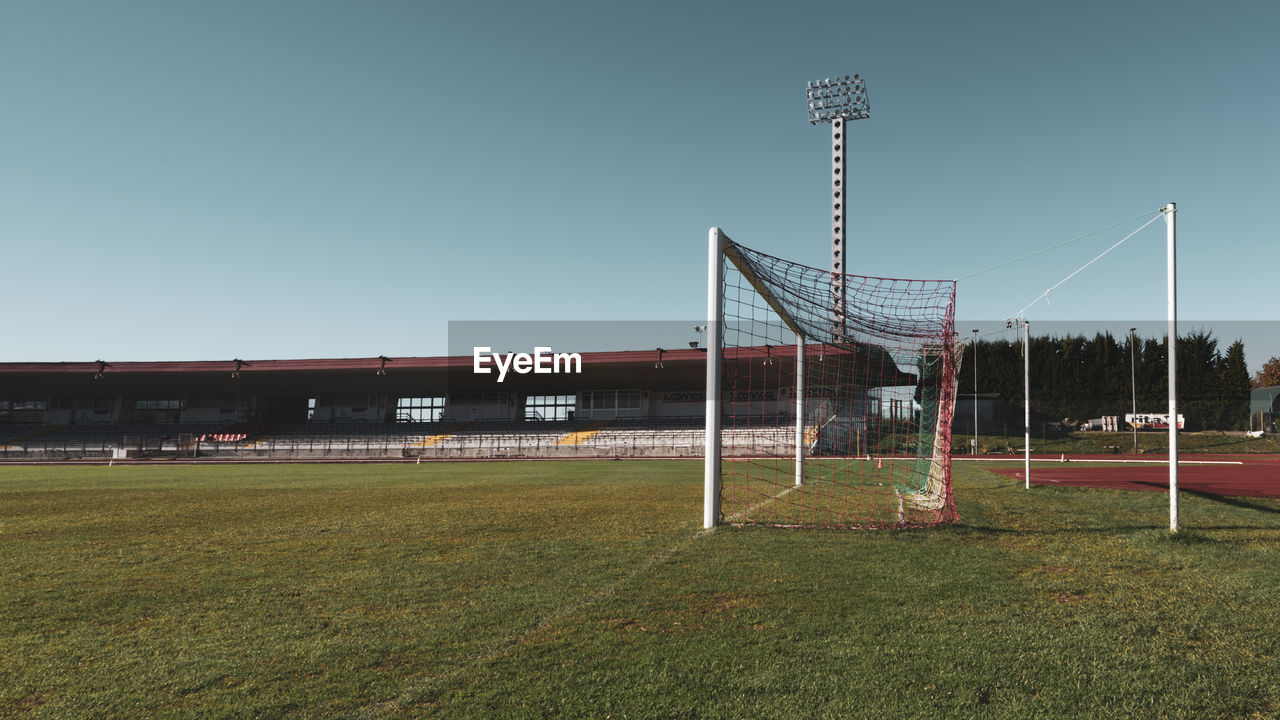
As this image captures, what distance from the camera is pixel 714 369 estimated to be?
7.93 meters

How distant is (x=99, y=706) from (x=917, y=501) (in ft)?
32.6

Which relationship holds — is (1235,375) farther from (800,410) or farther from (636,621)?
(636,621)

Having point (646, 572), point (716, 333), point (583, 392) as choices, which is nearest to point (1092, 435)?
Answer: point (583, 392)

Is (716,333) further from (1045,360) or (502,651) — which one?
(1045,360)

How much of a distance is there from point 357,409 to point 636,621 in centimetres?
4665

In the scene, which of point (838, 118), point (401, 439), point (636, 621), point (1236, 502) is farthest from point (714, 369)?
point (401, 439)

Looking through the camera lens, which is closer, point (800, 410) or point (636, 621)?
point (636, 621)

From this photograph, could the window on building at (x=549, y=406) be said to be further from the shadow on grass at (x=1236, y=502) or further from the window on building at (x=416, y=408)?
the shadow on grass at (x=1236, y=502)

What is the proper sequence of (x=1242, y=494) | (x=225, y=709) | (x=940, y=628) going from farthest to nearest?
1. (x=1242, y=494)
2. (x=940, y=628)
3. (x=225, y=709)

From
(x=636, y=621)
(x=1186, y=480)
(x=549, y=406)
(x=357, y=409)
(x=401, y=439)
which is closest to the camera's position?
(x=636, y=621)

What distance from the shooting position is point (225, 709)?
285 centimetres

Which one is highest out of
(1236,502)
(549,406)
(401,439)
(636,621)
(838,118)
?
(838,118)

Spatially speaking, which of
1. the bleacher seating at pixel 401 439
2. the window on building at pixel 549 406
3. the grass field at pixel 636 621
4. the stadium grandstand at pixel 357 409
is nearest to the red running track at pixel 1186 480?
the grass field at pixel 636 621

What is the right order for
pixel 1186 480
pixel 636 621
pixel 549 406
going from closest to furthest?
pixel 636 621 < pixel 1186 480 < pixel 549 406
